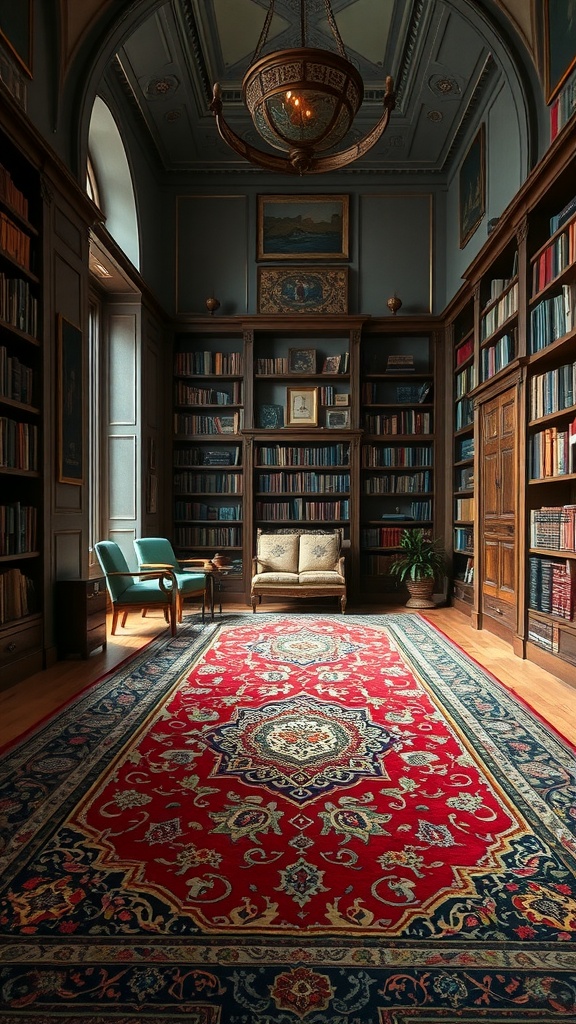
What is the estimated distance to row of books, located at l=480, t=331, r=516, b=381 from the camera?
567 centimetres

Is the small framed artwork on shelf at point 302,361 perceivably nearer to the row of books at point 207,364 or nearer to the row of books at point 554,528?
the row of books at point 207,364

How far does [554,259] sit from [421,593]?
4218 millimetres

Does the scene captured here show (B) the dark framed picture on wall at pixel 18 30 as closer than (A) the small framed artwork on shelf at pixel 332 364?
Yes

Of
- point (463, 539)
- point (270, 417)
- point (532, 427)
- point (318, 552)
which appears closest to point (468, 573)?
point (463, 539)

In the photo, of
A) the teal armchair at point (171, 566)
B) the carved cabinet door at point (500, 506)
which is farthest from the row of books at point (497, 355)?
the teal armchair at point (171, 566)

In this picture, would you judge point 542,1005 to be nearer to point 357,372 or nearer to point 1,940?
point 1,940

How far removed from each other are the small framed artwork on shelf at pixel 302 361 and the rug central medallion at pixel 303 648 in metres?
3.76

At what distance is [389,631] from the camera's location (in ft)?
19.9

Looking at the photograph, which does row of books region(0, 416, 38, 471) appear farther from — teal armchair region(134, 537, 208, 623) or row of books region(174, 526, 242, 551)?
row of books region(174, 526, 242, 551)

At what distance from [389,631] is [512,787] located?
3.52 metres

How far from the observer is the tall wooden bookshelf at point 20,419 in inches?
164

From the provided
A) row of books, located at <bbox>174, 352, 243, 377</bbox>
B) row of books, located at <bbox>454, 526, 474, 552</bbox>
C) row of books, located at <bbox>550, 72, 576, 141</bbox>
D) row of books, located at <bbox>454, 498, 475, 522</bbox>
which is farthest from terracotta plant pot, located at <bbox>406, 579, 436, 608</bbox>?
row of books, located at <bbox>550, 72, 576, 141</bbox>

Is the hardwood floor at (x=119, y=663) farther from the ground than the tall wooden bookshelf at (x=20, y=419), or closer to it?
closer to it

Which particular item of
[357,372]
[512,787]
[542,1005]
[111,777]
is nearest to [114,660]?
[111,777]
